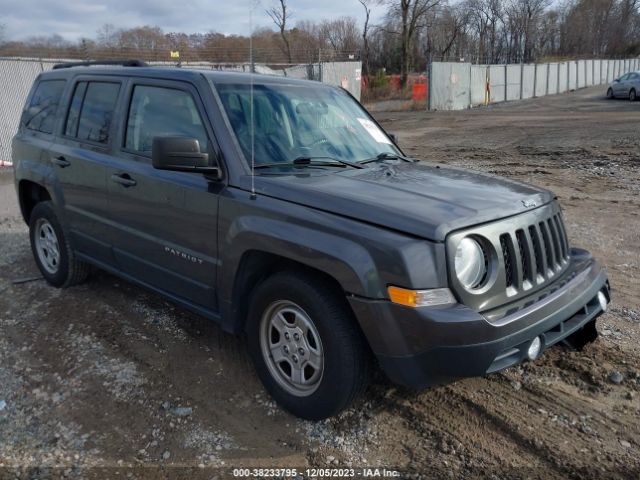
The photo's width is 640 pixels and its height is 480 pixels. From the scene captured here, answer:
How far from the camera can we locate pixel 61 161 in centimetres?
474

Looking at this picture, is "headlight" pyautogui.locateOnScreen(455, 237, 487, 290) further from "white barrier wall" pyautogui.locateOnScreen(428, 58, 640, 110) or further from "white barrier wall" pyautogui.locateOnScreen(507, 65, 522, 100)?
"white barrier wall" pyautogui.locateOnScreen(507, 65, 522, 100)

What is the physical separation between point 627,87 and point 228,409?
34.3 metres

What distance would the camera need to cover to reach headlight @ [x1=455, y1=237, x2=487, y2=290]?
2.70m

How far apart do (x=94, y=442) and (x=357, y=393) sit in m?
1.47

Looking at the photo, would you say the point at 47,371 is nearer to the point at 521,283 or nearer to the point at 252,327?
the point at 252,327

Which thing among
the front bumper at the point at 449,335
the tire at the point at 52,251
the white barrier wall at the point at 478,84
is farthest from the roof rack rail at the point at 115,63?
the white barrier wall at the point at 478,84

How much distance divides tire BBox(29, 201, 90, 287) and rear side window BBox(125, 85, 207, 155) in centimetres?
147

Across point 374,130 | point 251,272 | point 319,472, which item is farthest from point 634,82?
point 319,472

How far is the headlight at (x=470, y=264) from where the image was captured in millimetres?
2699

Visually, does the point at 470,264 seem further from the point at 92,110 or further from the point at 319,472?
the point at 92,110

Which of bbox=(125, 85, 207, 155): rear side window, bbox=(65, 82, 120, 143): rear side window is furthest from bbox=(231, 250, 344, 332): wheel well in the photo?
bbox=(65, 82, 120, 143): rear side window

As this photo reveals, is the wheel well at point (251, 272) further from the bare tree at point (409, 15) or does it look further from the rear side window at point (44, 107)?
the bare tree at point (409, 15)

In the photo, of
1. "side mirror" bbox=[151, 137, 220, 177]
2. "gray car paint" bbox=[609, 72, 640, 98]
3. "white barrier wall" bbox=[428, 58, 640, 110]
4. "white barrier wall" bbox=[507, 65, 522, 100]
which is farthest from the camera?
"white barrier wall" bbox=[507, 65, 522, 100]

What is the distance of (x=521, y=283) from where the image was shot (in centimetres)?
289
